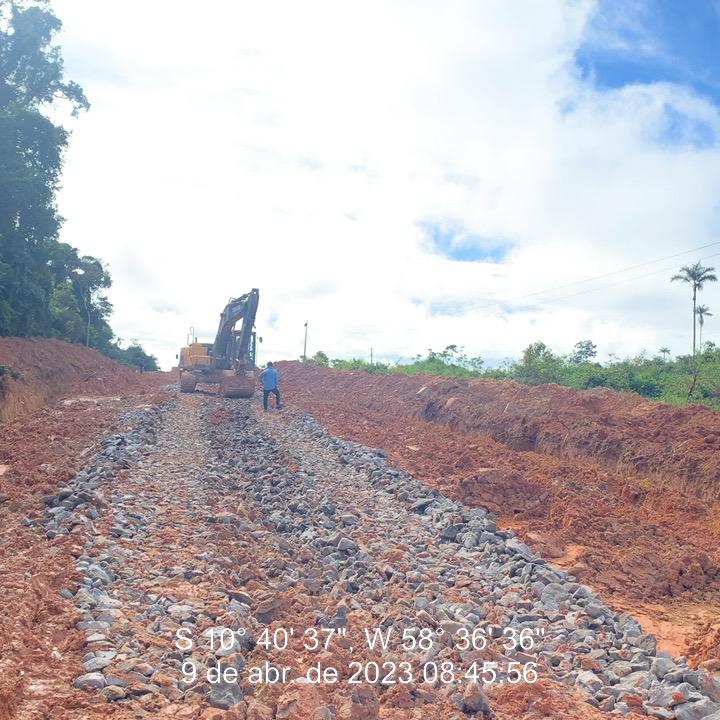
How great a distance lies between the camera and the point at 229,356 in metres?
28.2

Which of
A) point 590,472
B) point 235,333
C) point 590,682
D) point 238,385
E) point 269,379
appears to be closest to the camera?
point 590,682

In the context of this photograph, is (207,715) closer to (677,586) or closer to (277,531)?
(277,531)

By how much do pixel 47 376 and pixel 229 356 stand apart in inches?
310

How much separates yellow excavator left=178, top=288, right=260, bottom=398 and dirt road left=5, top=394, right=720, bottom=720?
15.6m

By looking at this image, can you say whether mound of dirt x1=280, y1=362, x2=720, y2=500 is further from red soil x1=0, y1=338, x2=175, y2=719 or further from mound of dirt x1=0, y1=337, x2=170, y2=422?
mound of dirt x1=0, y1=337, x2=170, y2=422

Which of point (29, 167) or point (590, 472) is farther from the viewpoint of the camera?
point (29, 167)

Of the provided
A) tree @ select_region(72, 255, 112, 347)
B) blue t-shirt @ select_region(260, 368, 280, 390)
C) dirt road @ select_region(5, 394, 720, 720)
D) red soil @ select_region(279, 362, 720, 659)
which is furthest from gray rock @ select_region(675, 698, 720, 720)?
tree @ select_region(72, 255, 112, 347)

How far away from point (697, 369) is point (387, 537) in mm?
23003

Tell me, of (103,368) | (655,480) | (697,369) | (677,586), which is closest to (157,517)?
(677,586)

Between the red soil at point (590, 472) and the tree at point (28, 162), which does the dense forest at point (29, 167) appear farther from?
the red soil at point (590, 472)

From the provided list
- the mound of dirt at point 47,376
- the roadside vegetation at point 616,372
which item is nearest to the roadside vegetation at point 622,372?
the roadside vegetation at point 616,372

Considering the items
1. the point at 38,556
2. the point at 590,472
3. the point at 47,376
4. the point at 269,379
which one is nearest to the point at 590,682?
the point at 38,556

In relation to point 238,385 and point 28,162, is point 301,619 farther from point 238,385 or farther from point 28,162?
point 28,162

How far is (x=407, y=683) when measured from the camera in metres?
4.96
